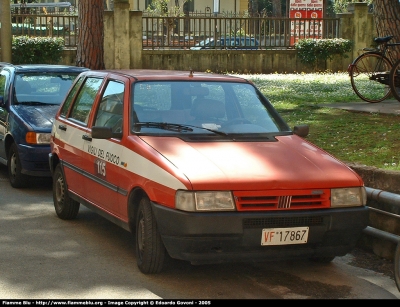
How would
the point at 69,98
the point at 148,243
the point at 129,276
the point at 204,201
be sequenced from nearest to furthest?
the point at 204,201 < the point at 148,243 < the point at 129,276 < the point at 69,98

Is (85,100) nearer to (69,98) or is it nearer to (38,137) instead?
(69,98)

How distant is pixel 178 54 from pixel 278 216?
2197 centimetres

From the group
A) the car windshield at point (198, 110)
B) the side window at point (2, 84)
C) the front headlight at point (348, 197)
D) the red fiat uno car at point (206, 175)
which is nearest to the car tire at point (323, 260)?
the red fiat uno car at point (206, 175)

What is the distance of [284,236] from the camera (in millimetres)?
6051

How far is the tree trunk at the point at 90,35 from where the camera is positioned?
66.8 feet

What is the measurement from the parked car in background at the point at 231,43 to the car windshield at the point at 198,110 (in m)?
20.3

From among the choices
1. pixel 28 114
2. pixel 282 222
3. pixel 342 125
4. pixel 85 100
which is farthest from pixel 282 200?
pixel 342 125

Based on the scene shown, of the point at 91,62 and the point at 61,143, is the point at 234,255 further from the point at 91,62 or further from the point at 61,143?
the point at 91,62

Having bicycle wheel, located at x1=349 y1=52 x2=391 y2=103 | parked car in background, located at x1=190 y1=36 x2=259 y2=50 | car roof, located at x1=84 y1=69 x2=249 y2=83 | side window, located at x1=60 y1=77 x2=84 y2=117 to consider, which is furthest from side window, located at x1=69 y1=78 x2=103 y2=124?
parked car in background, located at x1=190 y1=36 x2=259 y2=50

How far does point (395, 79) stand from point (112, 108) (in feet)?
23.0

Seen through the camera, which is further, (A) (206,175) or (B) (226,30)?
(B) (226,30)

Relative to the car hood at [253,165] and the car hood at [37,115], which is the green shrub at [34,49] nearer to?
the car hood at [37,115]

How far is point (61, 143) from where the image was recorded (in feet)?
28.3

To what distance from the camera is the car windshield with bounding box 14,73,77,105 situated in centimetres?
1147
